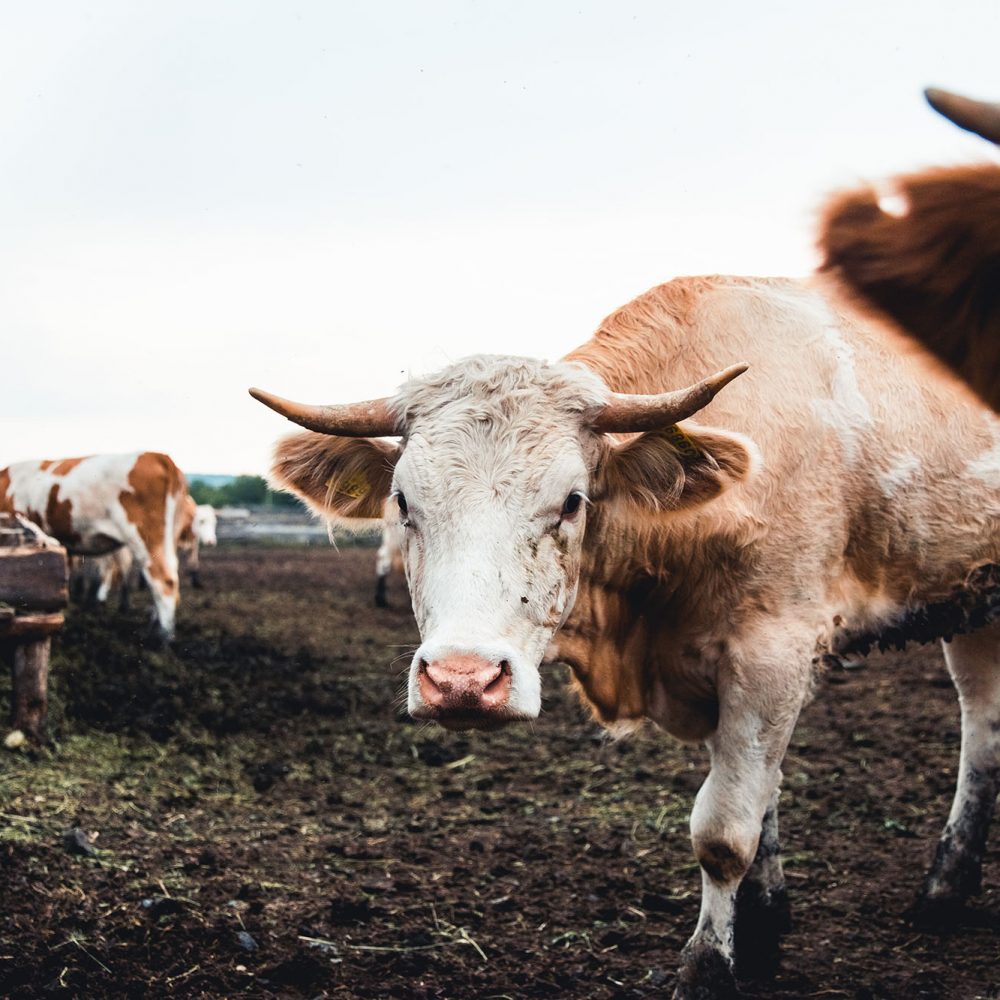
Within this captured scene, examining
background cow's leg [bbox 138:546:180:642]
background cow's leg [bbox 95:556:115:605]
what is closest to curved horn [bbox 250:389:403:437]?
background cow's leg [bbox 138:546:180:642]

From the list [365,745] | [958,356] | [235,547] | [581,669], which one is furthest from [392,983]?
[235,547]

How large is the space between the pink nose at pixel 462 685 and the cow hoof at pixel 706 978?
1463 mm

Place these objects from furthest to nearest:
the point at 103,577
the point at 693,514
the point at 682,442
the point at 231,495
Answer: the point at 231,495
the point at 103,577
the point at 693,514
the point at 682,442

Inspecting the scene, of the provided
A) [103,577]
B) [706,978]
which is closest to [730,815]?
[706,978]

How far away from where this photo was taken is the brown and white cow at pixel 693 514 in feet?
10.2

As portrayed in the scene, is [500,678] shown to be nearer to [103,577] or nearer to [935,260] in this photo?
[935,260]

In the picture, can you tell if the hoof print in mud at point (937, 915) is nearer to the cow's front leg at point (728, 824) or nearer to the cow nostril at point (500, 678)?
the cow's front leg at point (728, 824)

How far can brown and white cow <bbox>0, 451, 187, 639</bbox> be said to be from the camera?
1160 centimetres

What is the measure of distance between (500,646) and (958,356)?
1302mm

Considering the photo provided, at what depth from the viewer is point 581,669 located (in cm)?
390

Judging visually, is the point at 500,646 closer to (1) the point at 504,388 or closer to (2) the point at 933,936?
(1) the point at 504,388

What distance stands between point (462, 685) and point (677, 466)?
1.16m

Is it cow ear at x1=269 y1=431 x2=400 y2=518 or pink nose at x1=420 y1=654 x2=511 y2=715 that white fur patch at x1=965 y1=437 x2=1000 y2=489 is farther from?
pink nose at x1=420 y1=654 x2=511 y2=715

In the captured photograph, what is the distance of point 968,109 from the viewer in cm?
150
